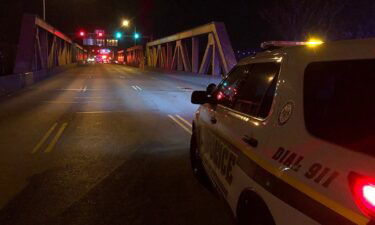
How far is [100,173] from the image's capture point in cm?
707

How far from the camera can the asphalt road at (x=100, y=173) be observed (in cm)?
520

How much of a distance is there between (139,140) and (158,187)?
12.7 ft

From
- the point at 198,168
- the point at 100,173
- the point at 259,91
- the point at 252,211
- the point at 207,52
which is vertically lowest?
the point at 100,173

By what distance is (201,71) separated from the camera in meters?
33.3

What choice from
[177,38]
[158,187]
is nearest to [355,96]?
[158,187]

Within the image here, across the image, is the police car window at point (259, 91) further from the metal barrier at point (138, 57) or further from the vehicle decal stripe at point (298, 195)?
the metal barrier at point (138, 57)

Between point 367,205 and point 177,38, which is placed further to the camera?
point 177,38

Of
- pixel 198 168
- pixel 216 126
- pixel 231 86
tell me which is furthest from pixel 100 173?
pixel 231 86

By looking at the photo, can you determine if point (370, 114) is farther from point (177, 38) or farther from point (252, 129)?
point (177, 38)

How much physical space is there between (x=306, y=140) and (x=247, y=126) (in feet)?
3.60

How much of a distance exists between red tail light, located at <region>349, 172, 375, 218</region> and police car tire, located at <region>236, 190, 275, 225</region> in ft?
3.03

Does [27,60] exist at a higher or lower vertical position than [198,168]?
lower

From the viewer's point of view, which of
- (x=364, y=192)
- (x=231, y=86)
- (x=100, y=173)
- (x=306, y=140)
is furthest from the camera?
(x=100, y=173)

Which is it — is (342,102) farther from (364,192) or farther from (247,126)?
(247,126)
